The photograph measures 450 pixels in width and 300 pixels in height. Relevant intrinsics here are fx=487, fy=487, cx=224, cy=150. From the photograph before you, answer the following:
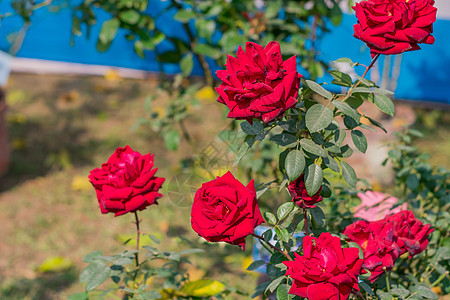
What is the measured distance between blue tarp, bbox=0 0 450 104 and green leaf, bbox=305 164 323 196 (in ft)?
7.65

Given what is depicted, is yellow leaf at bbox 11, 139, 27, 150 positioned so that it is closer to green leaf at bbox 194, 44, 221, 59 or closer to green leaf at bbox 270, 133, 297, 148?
green leaf at bbox 194, 44, 221, 59

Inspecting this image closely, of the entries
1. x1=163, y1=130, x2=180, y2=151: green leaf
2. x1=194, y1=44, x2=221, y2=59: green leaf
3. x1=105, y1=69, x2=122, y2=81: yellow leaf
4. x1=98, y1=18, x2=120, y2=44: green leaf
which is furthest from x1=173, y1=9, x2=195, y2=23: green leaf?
x1=105, y1=69, x2=122, y2=81: yellow leaf

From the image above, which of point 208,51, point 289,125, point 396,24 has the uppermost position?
point 396,24

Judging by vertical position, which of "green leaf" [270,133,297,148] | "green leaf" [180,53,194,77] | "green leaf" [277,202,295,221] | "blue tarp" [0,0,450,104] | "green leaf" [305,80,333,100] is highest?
"green leaf" [305,80,333,100]

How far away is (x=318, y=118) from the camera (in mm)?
902

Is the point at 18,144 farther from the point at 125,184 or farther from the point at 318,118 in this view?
the point at 318,118

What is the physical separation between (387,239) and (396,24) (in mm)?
458

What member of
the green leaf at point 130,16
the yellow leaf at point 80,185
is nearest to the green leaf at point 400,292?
the green leaf at point 130,16

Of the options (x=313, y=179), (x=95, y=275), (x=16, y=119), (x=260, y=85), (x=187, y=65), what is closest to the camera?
(x=260, y=85)

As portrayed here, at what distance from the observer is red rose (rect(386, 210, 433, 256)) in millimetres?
1103

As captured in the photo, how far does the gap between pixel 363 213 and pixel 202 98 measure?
8.70 feet

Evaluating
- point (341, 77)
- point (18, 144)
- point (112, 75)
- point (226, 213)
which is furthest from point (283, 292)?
point (112, 75)

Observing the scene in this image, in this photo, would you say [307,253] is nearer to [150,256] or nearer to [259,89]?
[259,89]

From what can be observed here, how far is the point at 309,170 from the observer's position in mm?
944
